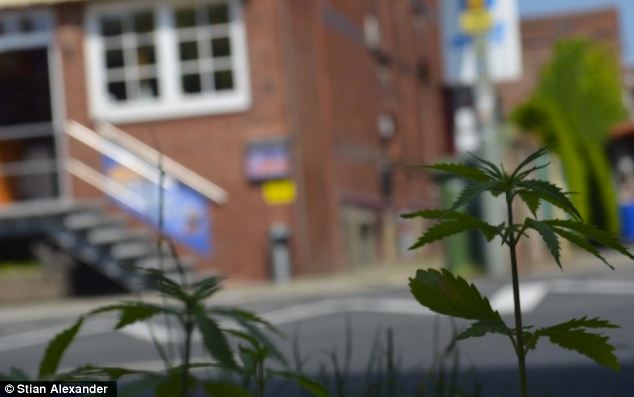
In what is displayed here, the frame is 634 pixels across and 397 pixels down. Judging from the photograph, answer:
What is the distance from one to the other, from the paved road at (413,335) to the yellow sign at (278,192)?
5.46m

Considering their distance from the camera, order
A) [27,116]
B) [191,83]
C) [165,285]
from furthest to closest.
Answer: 1. [27,116]
2. [191,83]
3. [165,285]

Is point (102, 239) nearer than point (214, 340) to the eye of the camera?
No

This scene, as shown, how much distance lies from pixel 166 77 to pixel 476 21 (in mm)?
5611

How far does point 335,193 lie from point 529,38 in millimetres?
72656

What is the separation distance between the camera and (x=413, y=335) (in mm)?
10234

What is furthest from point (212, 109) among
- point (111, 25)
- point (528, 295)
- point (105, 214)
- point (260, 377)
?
point (260, 377)

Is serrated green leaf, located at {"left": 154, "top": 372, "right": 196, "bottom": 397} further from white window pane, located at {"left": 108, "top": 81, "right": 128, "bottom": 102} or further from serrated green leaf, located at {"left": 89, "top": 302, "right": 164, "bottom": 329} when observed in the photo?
white window pane, located at {"left": 108, "top": 81, "right": 128, "bottom": 102}

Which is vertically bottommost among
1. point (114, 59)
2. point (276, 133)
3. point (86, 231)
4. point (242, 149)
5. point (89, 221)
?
point (86, 231)

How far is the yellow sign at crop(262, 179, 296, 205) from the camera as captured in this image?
2402cm

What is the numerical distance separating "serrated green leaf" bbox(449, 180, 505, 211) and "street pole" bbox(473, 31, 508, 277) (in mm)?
18865

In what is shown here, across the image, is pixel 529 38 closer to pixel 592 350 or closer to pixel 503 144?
pixel 503 144

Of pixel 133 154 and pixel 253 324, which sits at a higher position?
pixel 133 154

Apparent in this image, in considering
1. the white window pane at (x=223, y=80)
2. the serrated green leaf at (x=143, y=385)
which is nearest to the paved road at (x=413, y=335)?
the serrated green leaf at (x=143, y=385)

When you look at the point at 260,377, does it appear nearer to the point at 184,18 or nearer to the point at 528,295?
the point at 528,295
